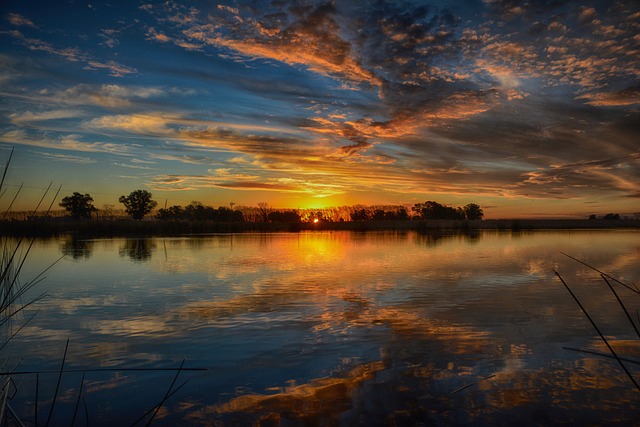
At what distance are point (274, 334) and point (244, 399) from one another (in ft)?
10.3

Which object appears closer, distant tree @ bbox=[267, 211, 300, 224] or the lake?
the lake

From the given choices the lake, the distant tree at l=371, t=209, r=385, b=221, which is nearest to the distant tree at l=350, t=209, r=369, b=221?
the distant tree at l=371, t=209, r=385, b=221

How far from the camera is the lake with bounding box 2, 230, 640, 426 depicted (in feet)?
17.9

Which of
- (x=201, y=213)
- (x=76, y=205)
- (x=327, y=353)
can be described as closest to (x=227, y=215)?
(x=201, y=213)

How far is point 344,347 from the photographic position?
802 cm

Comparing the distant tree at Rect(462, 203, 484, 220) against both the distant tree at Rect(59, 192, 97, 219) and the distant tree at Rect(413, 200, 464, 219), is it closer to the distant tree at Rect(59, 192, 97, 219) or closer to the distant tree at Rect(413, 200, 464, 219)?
the distant tree at Rect(413, 200, 464, 219)

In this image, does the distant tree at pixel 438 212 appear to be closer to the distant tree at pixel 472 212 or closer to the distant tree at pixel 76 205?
the distant tree at pixel 472 212

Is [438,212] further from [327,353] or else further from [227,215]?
[327,353]

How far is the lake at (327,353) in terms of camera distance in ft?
17.9

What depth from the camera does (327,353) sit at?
7.67 m

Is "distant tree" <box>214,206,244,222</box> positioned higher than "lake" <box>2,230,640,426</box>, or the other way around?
"distant tree" <box>214,206,244,222</box>

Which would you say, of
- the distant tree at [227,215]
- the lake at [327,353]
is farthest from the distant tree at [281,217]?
the lake at [327,353]

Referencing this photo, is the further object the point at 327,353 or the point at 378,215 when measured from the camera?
the point at 378,215

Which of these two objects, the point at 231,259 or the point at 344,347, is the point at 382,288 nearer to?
the point at 344,347
